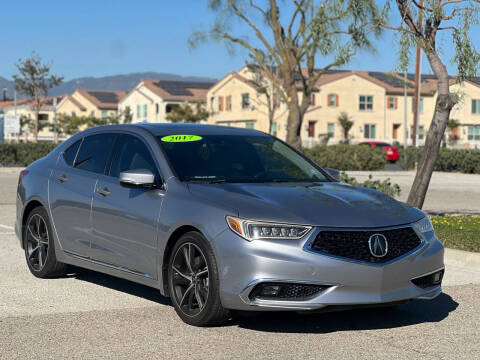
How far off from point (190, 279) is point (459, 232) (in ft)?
20.1

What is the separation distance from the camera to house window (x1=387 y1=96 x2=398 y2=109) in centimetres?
7862

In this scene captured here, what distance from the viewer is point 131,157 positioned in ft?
26.1

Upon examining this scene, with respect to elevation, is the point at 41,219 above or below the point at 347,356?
above

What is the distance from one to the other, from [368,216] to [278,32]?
17883 mm

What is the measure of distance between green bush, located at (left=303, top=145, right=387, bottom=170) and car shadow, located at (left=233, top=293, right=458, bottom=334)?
34.8m

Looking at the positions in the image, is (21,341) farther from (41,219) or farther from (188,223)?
(41,219)

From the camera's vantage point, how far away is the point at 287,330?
21.9 feet

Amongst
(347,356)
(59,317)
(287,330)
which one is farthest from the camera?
(59,317)

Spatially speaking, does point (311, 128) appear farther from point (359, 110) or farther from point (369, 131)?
point (369, 131)

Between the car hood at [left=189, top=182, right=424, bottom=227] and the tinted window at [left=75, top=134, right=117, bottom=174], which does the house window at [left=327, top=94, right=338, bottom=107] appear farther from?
the car hood at [left=189, top=182, right=424, bottom=227]

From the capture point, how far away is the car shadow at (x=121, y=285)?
8.05 metres

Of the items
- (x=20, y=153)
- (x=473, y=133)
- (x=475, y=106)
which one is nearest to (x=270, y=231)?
(x=20, y=153)

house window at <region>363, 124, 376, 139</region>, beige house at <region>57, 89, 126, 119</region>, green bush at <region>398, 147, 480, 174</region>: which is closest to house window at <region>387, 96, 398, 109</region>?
house window at <region>363, 124, 376, 139</region>

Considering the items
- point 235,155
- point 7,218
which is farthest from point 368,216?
point 7,218
